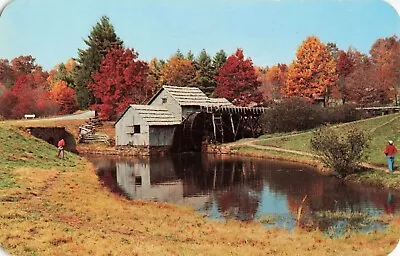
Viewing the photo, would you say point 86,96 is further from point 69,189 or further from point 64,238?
point 64,238

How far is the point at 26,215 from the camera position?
7.10 metres

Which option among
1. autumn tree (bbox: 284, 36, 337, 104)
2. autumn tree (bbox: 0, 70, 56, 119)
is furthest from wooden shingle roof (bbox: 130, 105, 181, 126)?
autumn tree (bbox: 284, 36, 337, 104)

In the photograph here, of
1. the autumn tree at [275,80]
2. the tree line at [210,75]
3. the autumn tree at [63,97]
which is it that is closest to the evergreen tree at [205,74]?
the tree line at [210,75]

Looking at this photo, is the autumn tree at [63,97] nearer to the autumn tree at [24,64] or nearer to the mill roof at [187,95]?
the autumn tree at [24,64]

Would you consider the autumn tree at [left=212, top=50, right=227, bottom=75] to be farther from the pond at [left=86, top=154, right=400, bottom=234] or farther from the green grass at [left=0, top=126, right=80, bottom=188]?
the green grass at [left=0, top=126, right=80, bottom=188]

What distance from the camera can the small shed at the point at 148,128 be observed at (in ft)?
66.0

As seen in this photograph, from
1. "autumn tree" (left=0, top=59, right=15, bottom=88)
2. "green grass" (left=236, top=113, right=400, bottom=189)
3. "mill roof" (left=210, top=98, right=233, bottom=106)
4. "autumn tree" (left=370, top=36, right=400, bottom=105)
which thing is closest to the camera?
"autumn tree" (left=370, top=36, right=400, bottom=105)

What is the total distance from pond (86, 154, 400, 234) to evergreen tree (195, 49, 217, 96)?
9.91 feet

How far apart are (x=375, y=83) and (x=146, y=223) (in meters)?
5.05

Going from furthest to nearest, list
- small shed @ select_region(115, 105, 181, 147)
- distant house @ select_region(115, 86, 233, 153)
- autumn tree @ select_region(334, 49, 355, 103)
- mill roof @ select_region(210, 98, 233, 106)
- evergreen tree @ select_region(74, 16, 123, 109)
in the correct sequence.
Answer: small shed @ select_region(115, 105, 181, 147) → distant house @ select_region(115, 86, 233, 153) → mill roof @ select_region(210, 98, 233, 106) → evergreen tree @ select_region(74, 16, 123, 109) → autumn tree @ select_region(334, 49, 355, 103)

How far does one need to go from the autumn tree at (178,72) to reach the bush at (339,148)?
388 cm

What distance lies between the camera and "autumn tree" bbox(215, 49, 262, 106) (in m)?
10.5

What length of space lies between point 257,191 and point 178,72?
13.1 feet

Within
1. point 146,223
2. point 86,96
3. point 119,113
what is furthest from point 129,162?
point 146,223
